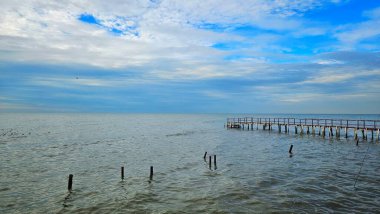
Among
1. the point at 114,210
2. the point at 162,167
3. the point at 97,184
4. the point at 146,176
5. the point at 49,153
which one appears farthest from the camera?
the point at 49,153

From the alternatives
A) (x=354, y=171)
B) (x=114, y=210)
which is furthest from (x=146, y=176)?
(x=354, y=171)

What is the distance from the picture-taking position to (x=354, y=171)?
23766mm

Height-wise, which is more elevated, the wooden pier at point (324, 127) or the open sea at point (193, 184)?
the wooden pier at point (324, 127)

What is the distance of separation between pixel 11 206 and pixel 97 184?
18.7 feet

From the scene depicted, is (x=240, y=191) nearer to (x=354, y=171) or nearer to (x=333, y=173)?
(x=333, y=173)

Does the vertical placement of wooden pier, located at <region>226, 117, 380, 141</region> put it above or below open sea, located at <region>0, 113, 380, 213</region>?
above

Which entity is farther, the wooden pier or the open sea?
the wooden pier

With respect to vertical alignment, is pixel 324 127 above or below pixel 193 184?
above

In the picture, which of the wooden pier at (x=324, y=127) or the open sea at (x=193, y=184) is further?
the wooden pier at (x=324, y=127)

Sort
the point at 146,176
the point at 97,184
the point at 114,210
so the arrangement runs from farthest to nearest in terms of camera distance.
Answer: the point at 146,176 → the point at 97,184 → the point at 114,210

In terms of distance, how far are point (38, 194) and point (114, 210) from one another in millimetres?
6316

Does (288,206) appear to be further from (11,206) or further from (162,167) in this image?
(11,206)

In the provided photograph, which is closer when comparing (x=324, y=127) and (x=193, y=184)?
(x=193, y=184)

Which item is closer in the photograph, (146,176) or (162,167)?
(146,176)
